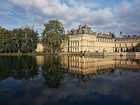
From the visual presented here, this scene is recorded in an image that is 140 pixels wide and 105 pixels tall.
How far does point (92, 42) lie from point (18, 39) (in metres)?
41.6

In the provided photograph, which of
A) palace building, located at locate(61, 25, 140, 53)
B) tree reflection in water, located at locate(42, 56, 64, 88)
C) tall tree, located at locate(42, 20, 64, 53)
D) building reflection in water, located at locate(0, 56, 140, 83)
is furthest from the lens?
palace building, located at locate(61, 25, 140, 53)

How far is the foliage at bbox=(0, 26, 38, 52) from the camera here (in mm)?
109125

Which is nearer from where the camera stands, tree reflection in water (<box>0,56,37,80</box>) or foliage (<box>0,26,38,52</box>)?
tree reflection in water (<box>0,56,37,80</box>)

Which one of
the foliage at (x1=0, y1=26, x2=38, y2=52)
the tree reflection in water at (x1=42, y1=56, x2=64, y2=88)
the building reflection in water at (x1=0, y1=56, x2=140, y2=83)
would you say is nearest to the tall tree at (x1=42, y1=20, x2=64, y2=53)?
the foliage at (x1=0, y1=26, x2=38, y2=52)

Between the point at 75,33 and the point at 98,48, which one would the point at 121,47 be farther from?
the point at 75,33

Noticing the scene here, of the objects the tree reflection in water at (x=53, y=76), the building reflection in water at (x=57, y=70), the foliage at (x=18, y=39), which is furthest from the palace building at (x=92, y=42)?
the tree reflection in water at (x=53, y=76)

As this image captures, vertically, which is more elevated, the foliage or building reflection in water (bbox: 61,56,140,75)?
the foliage

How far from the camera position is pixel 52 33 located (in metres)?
108

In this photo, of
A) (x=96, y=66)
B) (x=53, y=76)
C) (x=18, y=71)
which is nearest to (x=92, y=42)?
(x=96, y=66)

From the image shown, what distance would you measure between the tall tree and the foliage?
707 cm

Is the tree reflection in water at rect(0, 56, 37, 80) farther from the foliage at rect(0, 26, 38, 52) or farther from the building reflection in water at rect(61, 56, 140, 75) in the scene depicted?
the foliage at rect(0, 26, 38, 52)

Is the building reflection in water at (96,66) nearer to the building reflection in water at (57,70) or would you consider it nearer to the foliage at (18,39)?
the building reflection in water at (57,70)

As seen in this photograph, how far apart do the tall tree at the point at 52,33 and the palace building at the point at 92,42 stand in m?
13.2

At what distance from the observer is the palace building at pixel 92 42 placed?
125 m
